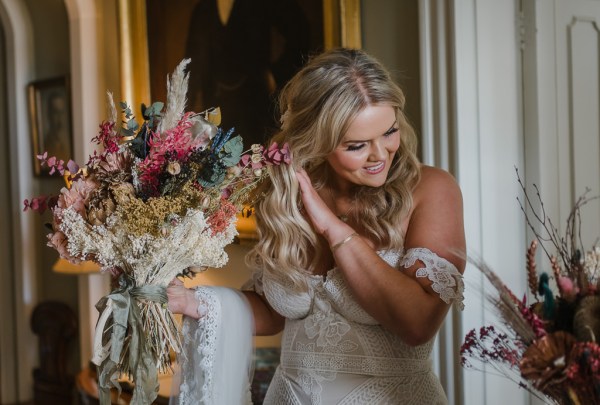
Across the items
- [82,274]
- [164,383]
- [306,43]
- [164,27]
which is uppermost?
[164,27]

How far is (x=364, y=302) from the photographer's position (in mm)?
1987

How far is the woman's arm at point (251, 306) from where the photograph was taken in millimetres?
2152

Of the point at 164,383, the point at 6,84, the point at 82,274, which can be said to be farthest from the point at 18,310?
the point at 164,383

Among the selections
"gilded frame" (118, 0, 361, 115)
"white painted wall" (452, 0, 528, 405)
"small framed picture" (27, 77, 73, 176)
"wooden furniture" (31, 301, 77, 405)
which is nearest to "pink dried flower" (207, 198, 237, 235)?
"white painted wall" (452, 0, 528, 405)

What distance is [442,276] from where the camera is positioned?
6.21 ft

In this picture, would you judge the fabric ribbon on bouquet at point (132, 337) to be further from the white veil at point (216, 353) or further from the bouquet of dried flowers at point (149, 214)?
the white veil at point (216, 353)

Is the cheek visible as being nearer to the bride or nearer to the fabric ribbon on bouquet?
the bride

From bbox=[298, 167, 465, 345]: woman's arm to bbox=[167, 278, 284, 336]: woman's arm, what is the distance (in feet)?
1.34

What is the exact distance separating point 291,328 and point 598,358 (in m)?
1.25

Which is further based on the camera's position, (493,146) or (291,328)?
(493,146)

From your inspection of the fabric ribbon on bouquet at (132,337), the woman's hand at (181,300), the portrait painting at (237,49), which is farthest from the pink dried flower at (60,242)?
the portrait painting at (237,49)

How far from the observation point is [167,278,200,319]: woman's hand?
7.04 feet

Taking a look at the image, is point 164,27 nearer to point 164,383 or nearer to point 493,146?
point 164,383

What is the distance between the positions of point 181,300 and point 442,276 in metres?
0.73
